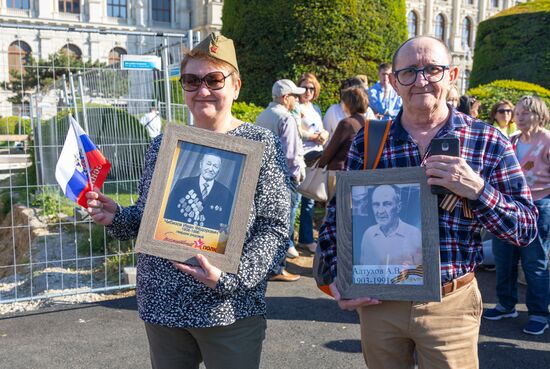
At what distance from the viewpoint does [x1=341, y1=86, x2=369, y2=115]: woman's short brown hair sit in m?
5.98

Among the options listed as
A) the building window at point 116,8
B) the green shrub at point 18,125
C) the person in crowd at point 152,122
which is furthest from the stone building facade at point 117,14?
the person in crowd at point 152,122

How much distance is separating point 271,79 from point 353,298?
8.86 metres

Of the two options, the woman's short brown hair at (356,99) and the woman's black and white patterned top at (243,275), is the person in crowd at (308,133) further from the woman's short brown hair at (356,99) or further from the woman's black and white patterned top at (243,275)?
the woman's black and white patterned top at (243,275)

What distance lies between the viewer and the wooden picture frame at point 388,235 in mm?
2109

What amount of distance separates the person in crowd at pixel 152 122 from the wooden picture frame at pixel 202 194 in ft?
18.1

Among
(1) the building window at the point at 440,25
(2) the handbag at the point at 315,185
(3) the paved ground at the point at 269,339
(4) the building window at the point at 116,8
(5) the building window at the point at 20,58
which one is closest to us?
(3) the paved ground at the point at 269,339

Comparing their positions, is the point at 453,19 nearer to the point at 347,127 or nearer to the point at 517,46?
the point at 517,46

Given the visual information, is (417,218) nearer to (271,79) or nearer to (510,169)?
(510,169)

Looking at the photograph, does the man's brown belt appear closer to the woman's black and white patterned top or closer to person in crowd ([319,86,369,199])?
the woman's black and white patterned top

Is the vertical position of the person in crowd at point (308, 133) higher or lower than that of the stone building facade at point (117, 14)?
lower

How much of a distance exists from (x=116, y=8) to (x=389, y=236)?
66.0 metres

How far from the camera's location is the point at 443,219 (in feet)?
7.27

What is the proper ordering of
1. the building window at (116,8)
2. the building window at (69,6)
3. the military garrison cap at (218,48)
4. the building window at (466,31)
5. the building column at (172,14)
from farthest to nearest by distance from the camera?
the building window at (466,31) < the building column at (172,14) < the building window at (116,8) < the building window at (69,6) < the military garrison cap at (218,48)

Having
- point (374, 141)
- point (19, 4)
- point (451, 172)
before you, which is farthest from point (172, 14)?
point (451, 172)
